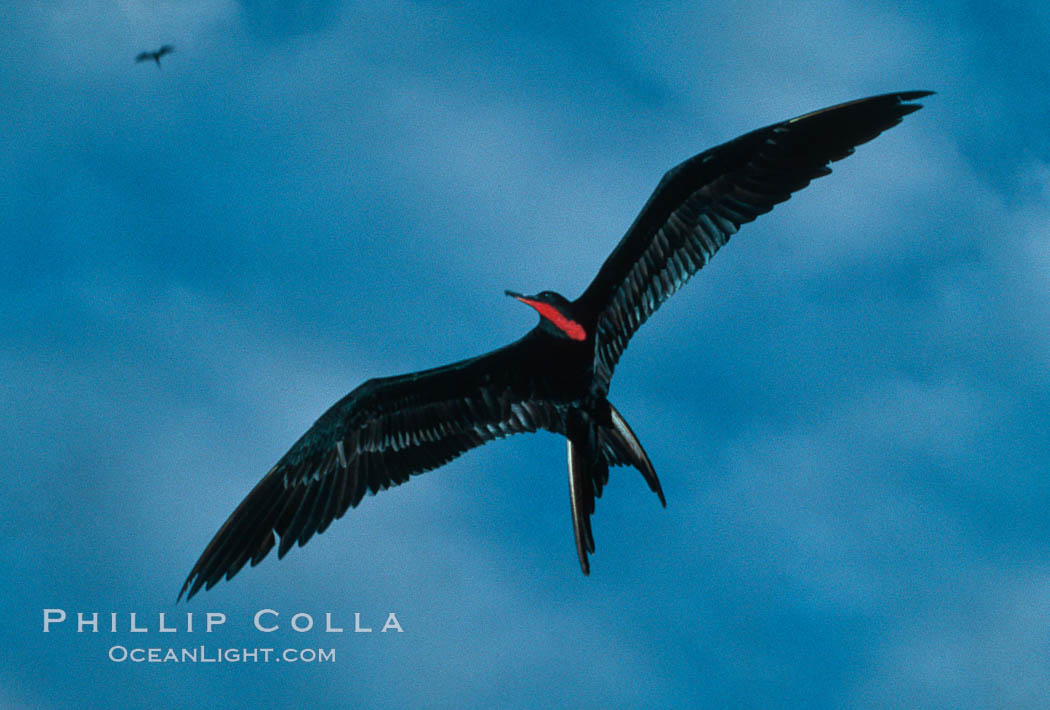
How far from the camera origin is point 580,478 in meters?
9.78

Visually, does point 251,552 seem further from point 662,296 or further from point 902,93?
point 902,93

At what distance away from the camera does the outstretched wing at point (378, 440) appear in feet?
33.4

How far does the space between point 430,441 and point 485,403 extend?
620 mm

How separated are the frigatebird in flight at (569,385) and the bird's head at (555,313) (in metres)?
0.01

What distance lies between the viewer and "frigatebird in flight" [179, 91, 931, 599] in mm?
9492

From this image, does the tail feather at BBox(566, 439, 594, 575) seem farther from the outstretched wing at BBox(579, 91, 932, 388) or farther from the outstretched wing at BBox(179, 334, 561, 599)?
the outstretched wing at BBox(579, 91, 932, 388)

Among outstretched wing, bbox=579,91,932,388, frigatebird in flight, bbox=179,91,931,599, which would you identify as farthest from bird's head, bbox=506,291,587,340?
outstretched wing, bbox=579,91,932,388

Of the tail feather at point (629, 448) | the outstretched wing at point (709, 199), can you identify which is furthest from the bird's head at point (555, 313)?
the tail feather at point (629, 448)

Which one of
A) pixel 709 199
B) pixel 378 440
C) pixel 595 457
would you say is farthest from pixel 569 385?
pixel 709 199

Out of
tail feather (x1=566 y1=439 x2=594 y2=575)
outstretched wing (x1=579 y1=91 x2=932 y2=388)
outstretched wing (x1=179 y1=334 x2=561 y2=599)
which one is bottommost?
tail feather (x1=566 y1=439 x2=594 y2=575)

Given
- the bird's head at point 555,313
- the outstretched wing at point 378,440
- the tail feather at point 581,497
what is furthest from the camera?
the outstretched wing at point 378,440

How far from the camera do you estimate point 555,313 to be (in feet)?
31.8

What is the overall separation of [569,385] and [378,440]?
1862 millimetres

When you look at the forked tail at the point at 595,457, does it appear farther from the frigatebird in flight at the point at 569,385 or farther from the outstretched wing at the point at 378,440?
the outstretched wing at the point at 378,440
